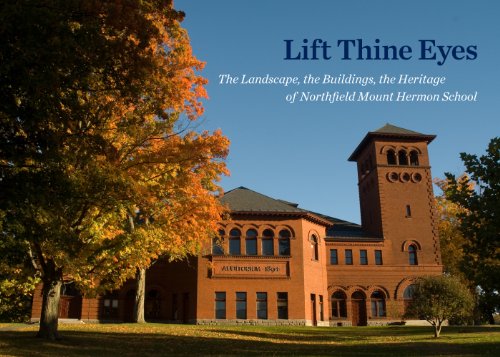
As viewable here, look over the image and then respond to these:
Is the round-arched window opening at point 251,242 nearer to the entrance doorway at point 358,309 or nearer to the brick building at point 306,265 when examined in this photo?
the brick building at point 306,265

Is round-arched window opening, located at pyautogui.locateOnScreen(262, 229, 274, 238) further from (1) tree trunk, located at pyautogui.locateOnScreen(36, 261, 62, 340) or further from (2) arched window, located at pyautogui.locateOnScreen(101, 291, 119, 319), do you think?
(1) tree trunk, located at pyautogui.locateOnScreen(36, 261, 62, 340)

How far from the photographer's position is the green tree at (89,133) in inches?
379

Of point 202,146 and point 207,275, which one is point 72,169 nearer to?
point 202,146

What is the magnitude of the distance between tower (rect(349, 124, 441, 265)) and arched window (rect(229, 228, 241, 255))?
1450 centimetres

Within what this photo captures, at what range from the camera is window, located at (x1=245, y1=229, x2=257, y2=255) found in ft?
115

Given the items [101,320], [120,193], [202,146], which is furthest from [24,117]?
[101,320]

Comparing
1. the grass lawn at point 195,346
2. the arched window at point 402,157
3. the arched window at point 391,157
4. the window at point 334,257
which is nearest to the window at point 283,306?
the window at point 334,257

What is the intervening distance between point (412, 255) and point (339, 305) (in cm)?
797

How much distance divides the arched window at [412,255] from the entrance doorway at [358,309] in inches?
211

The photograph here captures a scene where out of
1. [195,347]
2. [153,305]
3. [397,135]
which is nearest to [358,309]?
[397,135]

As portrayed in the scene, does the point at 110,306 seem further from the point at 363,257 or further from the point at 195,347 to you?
the point at 363,257

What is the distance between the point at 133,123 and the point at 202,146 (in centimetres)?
375

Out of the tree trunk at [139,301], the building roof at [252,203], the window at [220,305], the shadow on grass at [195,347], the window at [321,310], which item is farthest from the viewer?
the window at [321,310]

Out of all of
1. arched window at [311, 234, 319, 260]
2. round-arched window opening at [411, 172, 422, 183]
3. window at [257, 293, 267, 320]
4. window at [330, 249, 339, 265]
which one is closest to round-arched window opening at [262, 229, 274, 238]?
arched window at [311, 234, 319, 260]
